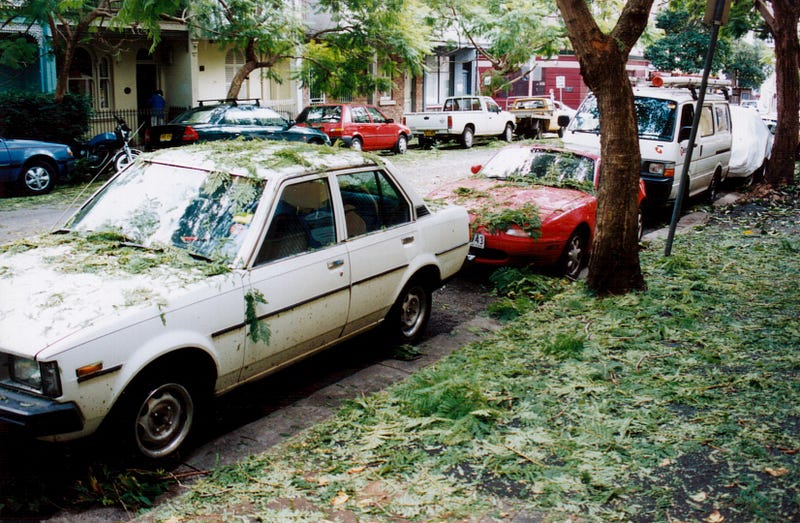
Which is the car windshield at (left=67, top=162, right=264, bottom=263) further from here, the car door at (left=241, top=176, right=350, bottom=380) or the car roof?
the car door at (left=241, top=176, right=350, bottom=380)

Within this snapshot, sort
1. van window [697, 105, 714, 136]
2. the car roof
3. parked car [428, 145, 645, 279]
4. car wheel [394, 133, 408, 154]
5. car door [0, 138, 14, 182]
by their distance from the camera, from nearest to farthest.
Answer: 1. the car roof
2. parked car [428, 145, 645, 279]
3. van window [697, 105, 714, 136]
4. car door [0, 138, 14, 182]
5. car wheel [394, 133, 408, 154]

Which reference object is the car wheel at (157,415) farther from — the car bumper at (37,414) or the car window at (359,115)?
the car window at (359,115)

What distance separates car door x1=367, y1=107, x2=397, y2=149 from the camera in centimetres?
2405

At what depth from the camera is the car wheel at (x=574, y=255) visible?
902cm

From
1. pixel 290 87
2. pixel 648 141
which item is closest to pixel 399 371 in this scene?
pixel 648 141

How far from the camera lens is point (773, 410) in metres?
5.12

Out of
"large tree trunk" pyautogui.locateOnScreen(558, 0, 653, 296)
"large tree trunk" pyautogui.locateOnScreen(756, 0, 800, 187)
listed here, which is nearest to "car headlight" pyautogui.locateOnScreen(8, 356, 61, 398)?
"large tree trunk" pyautogui.locateOnScreen(558, 0, 653, 296)

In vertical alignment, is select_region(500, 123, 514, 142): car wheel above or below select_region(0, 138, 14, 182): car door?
above

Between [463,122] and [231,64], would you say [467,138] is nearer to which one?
[463,122]

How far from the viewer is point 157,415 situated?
15.3 ft

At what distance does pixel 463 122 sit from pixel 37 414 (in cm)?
2453

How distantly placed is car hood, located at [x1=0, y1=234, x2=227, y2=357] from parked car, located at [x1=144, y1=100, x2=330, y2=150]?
11.8 meters

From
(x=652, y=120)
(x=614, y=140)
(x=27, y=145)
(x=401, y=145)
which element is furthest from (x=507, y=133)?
(x=614, y=140)

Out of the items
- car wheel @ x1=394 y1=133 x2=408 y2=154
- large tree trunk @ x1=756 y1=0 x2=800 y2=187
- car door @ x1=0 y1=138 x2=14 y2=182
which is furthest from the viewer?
car wheel @ x1=394 y1=133 x2=408 y2=154
